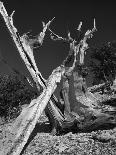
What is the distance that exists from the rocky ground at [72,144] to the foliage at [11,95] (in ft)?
85.5

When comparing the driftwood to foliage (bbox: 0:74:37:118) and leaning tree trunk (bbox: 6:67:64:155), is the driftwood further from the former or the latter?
foliage (bbox: 0:74:37:118)

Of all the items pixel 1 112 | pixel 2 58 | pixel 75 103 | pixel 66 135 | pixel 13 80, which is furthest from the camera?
pixel 13 80

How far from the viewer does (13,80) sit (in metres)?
45.5

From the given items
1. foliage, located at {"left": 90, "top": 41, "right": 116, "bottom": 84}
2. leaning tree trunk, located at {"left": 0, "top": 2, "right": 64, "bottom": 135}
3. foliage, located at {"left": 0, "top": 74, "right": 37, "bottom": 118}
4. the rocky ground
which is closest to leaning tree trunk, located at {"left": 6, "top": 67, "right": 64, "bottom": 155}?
the rocky ground

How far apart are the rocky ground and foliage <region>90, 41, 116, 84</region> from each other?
143 feet

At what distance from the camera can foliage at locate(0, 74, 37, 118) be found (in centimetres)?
4234

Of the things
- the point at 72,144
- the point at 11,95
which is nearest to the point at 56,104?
the point at 72,144

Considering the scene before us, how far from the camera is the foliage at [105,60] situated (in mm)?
59125

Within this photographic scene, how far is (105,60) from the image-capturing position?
5944cm

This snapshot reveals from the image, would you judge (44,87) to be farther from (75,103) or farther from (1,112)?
(1,112)

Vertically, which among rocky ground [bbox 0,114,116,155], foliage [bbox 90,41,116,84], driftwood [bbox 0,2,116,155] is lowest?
foliage [bbox 90,41,116,84]

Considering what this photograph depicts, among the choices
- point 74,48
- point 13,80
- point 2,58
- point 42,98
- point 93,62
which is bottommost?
point 93,62

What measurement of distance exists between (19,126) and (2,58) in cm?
651

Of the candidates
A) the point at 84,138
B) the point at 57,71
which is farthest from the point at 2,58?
the point at 84,138
